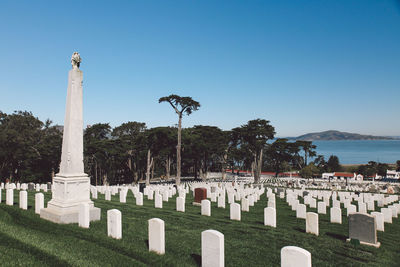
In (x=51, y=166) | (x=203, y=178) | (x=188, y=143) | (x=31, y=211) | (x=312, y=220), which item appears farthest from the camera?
(x=203, y=178)

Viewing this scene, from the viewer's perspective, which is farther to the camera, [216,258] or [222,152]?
[222,152]

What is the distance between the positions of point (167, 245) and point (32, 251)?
9.12ft

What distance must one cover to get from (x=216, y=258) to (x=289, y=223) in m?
6.83

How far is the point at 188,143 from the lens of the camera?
43.4m

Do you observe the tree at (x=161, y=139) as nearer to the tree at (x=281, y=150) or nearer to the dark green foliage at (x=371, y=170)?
the tree at (x=281, y=150)

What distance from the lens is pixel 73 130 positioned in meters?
8.62

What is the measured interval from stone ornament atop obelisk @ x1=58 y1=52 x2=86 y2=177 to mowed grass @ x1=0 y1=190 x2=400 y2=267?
5.79 ft

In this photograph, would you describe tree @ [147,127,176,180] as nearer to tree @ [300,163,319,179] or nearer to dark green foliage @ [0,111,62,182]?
dark green foliage @ [0,111,62,182]

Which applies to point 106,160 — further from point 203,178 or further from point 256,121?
point 256,121

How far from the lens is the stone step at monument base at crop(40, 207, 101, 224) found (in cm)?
778

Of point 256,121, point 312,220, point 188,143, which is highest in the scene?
point 256,121

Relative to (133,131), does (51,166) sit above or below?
below

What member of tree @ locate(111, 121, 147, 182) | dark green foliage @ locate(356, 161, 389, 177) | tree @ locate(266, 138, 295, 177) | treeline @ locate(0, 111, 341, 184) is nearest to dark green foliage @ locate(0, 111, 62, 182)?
treeline @ locate(0, 111, 341, 184)

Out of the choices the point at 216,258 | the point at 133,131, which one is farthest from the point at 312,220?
the point at 133,131
